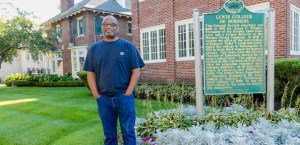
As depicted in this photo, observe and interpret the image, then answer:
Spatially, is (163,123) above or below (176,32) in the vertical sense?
below

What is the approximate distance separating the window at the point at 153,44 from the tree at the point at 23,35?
9.62 meters

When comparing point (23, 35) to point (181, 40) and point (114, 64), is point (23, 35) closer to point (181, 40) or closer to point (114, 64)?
point (181, 40)

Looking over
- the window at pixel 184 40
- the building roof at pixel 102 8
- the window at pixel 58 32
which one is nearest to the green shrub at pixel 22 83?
the window at pixel 58 32

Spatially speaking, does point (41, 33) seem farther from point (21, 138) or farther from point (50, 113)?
point (21, 138)

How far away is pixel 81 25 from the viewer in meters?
19.9

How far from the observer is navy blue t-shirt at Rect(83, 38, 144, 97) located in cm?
Answer: 291

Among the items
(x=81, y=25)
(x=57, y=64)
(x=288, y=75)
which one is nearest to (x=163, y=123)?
(x=288, y=75)

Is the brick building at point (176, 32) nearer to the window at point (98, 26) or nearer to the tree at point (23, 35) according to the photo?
→ the window at point (98, 26)

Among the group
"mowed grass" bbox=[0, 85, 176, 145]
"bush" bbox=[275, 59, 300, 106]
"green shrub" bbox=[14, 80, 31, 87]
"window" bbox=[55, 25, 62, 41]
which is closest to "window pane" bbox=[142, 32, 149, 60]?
"mowed grass" bbox=[0, 85, 176, 145]

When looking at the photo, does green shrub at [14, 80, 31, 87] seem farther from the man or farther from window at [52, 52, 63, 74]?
the man

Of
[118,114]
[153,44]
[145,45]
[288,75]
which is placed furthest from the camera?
[145,45]

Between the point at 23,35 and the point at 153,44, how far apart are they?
1075cm

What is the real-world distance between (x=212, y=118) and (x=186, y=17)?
7.41 meters

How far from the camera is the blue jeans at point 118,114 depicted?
294 centimetres
